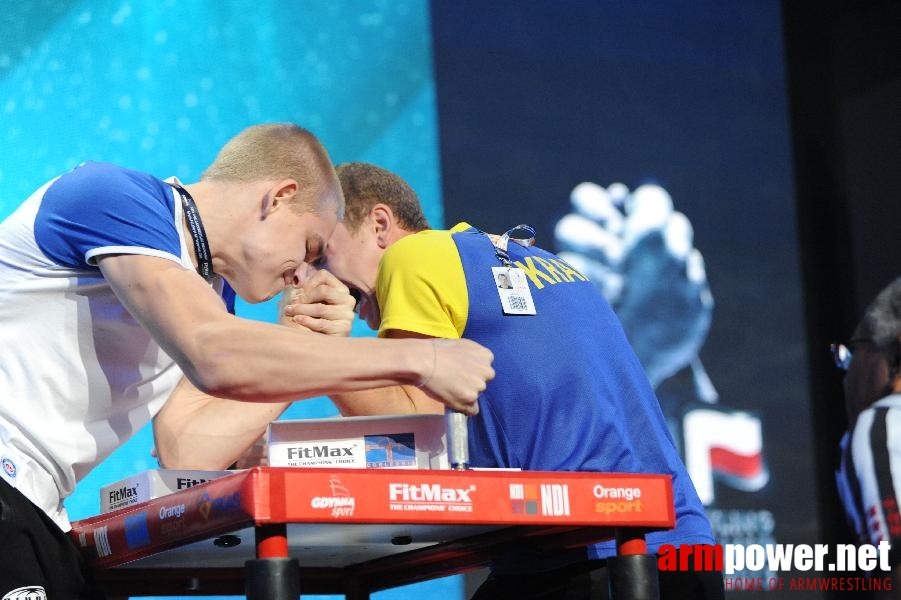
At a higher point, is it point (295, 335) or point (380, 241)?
point (380, 241)

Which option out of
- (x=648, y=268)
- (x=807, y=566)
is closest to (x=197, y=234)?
(x=648, y=268)

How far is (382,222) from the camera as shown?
272 centimetres

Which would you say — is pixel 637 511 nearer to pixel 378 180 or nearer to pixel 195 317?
pixel 195 317

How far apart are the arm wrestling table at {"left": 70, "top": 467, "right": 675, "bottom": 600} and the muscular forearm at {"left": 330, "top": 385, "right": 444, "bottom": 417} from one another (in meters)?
0.31

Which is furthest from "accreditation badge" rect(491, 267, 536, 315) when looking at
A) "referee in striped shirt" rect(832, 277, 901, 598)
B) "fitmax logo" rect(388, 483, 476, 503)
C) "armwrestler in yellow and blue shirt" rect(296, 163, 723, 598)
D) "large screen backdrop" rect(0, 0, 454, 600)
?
"referee in striped shirt" rect(832, 277, 901, 598)

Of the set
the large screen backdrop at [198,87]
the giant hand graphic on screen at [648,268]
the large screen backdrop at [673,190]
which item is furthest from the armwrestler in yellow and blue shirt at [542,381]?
the giant hand graphic on screen at [648,268]

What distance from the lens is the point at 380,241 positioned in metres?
2.73

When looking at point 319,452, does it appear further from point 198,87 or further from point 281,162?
point 198,87

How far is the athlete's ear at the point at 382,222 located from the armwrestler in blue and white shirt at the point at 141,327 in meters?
0.55

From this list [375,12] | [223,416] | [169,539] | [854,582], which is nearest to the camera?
[169,539]

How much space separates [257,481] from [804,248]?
14.0 ft

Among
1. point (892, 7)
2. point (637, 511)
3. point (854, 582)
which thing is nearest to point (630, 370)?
point (637, 511)

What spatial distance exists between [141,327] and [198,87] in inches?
81.4

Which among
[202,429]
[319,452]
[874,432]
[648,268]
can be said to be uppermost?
[648,268]
